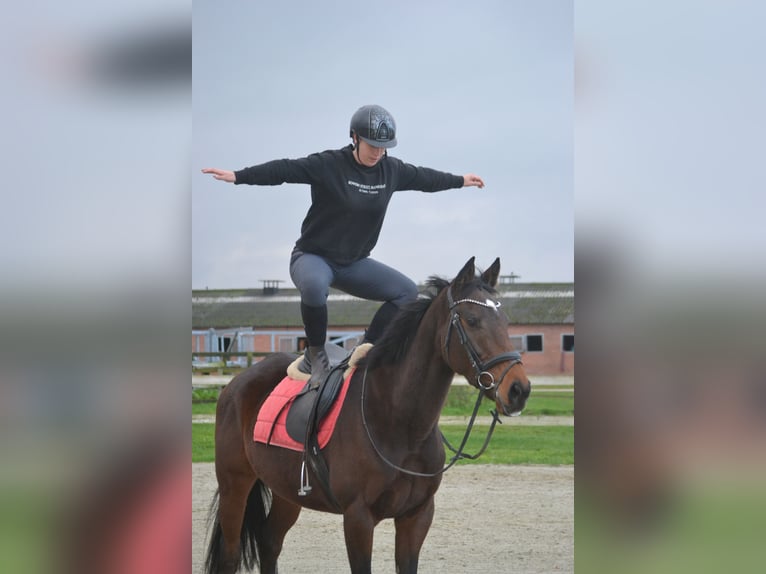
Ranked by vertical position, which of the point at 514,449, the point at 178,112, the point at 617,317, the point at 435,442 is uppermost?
the point at 178,112

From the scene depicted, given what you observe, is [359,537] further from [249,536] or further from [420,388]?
[249,536]

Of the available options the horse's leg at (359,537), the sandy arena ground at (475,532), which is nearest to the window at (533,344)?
the sandy arena ground at (475,532)

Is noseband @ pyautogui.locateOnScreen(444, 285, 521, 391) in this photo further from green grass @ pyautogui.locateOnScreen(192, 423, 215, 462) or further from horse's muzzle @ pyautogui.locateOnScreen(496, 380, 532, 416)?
green grass @ pyautogui.locateOnScreen(192, 423, 215, 462)

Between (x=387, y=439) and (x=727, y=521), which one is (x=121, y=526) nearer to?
(x=727, y=521)

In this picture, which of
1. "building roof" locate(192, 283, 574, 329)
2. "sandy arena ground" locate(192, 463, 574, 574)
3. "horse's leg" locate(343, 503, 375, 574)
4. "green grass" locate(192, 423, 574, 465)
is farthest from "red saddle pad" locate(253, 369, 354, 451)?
"building roof" locate(192, 283, 574, 329)

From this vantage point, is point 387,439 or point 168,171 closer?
point 168,171

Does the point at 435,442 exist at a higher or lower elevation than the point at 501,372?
lower

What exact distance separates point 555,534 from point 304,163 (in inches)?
170

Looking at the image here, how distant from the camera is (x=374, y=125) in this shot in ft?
13.1

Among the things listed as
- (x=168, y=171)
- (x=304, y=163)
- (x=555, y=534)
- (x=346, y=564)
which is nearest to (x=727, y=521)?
(x=168, y=171)

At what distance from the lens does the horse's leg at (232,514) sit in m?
4.99

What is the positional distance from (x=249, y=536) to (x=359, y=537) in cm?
153

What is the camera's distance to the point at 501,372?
11.2ft

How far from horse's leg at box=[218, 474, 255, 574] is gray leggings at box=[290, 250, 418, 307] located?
138cm
